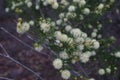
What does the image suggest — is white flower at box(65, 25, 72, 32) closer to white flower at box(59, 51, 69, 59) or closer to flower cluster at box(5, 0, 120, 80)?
flower cluster at box(5, 0, 120, 80)

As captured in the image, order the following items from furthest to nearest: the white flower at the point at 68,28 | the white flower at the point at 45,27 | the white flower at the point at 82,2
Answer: the white flower at the point at 82,2 < the white flower at the point at 68,28 < the white flower at the point at 45,27

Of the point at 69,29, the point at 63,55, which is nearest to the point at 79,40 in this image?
the point at 63,55

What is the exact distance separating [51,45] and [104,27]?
5.29 ft

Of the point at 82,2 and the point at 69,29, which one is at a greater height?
the point at 82,2

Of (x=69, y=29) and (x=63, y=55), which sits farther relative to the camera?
(x=69, y=29)

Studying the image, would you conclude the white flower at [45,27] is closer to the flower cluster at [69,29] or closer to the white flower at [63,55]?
the flower cluster at [69,29]

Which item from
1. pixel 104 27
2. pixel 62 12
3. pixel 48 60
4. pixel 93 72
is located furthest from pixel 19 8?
pixel 48 60

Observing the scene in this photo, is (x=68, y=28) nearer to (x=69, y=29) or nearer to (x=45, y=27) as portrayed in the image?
(x=69, y=29)

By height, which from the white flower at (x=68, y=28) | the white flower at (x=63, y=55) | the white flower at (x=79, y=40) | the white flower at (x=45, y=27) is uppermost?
the white flower at (x=68, y=28)

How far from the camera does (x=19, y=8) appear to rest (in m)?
3.98

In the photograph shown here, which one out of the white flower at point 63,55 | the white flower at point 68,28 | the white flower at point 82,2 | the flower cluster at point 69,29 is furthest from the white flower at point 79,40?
the white flower at point 82,2

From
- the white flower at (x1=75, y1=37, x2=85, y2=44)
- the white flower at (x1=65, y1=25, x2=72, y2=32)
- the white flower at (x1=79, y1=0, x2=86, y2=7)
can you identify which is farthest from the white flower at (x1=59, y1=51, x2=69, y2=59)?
the white flower at (x1=79, y1=0, x2=86, y2=7)

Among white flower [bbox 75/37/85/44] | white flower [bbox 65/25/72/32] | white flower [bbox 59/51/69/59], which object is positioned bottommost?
white flower [bbox 59/51/69/59]

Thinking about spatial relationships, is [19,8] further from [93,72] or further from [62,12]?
[93,72]
